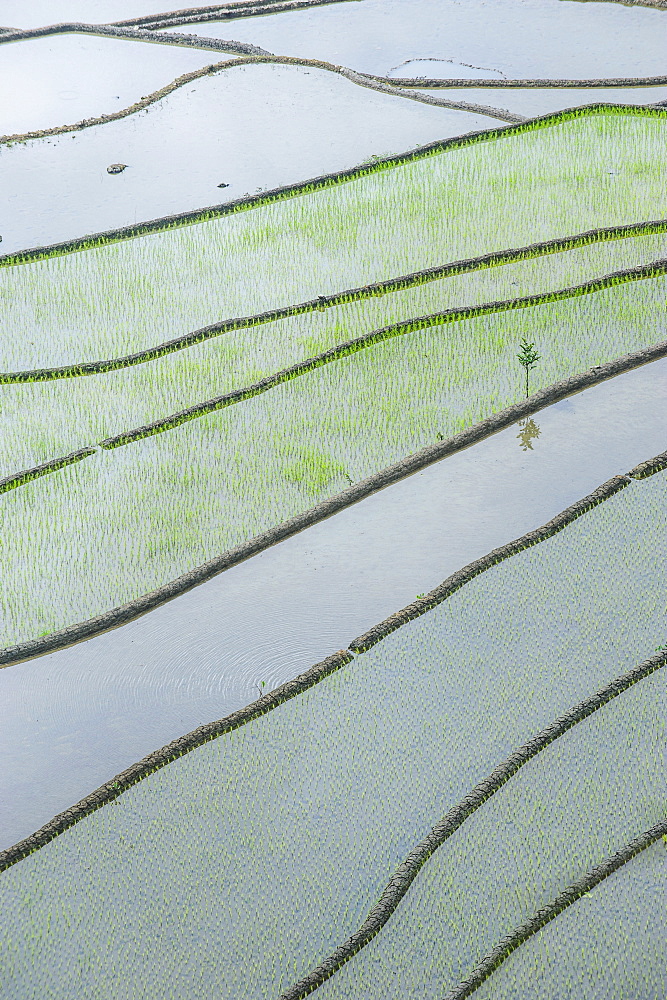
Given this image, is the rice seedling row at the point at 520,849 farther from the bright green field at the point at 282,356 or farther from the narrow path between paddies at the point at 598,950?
the bright green field at the point at 282,356

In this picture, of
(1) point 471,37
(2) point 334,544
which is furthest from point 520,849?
(1) point 471,37

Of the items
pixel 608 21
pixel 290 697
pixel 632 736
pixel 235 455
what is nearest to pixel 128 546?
pixel 235 455

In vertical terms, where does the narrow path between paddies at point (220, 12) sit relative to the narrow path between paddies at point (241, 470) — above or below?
above

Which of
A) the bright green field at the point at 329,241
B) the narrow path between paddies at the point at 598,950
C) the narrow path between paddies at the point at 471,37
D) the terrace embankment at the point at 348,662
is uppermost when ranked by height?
the narrow path between paddies at the point at 471,37

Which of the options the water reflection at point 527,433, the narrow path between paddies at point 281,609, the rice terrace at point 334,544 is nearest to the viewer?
the rice terrace at point 334,544

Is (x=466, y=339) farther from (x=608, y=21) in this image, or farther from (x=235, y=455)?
(x=608, y=21)

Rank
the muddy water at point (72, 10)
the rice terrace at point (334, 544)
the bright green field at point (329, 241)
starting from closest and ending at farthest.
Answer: the rice terrace at point (334, 544)
the bright green field at point (329, 241)
the muddy water at point (72, 10)

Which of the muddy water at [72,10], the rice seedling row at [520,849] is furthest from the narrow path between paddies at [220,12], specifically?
the rice seedling row at [520,849]

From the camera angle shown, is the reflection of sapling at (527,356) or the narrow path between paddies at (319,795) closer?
the narrow path between paddies at (319,795)
